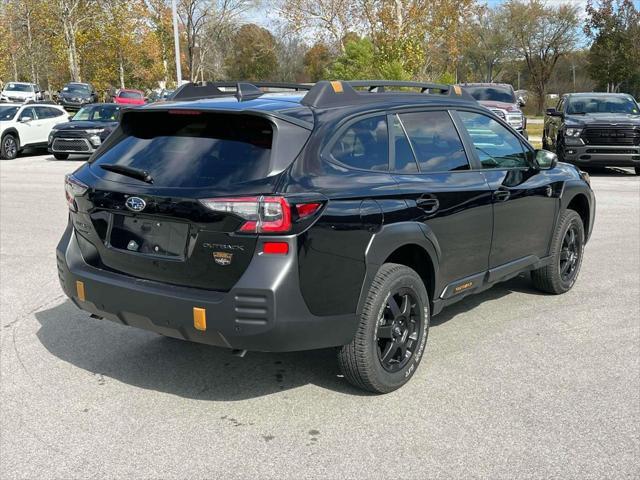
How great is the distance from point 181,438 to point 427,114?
2.64m

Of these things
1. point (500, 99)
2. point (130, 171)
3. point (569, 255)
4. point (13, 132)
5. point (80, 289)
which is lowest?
point (13, 132)

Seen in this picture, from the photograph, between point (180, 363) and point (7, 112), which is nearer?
point (180, 363)

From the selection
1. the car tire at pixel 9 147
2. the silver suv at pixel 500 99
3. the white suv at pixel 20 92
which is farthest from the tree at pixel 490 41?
the car tire at pixel 9 147

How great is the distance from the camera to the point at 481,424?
151 inches

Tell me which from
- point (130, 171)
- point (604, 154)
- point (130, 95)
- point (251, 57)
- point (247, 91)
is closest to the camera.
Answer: point (130, 171)

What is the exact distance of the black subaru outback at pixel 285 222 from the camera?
359 cm

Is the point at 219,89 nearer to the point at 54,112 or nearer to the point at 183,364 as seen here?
the point at 183,364

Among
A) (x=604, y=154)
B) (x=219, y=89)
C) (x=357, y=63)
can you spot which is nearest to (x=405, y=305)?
(x=219, y=89)

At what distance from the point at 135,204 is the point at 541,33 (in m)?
59.0

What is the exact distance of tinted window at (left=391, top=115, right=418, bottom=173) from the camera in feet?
14.4

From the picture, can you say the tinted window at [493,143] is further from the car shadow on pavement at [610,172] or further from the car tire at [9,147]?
the car tire at [9,147]

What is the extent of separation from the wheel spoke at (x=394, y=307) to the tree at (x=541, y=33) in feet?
176

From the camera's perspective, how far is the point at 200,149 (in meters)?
3.88

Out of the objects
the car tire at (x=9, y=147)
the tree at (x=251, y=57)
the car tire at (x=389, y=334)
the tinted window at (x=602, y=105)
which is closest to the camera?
the car tire at (x=389, y=334)
